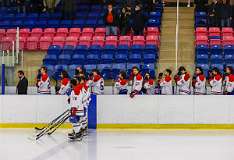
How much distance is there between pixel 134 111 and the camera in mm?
12883

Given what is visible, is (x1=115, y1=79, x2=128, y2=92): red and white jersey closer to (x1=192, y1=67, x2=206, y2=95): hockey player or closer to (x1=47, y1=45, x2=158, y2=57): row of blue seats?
(x1=192, y1=67, x2=206, y2=95): hockey player

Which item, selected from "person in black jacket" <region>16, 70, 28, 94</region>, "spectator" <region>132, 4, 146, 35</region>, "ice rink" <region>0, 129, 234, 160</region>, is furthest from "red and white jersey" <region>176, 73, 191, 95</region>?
"spectator" <region>132, 4, 146, 35</region>

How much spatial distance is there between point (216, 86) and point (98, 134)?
9.15 ft

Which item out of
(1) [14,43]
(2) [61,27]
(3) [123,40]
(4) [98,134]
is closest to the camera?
(4) [98,134]

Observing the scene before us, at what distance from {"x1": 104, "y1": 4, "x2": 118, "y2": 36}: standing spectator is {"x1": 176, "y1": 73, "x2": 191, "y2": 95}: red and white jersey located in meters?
4.05

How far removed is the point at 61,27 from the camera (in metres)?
18.0

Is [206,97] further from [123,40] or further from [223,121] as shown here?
[123,40]

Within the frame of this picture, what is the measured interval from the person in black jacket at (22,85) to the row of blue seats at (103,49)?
100 inches

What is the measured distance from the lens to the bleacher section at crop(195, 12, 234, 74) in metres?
14.9

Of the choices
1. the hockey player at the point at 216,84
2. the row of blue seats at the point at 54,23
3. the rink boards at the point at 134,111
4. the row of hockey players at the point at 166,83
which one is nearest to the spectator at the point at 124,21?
the row of blue seats at the point at 54,23

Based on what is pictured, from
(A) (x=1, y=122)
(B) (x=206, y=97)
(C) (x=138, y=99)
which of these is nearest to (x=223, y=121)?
(B) (x=206, y=97)

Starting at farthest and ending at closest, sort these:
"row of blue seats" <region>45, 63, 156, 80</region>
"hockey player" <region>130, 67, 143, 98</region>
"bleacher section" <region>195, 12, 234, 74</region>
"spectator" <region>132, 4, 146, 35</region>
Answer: "spectator" <region>132, 4, 146, 35</region>, "bleacher section" <region>195, 12, 234, 74</region>, "row of blue seats" <region>45, 63, 156, 80</region>, "hockey player" <region>130, 67, 143, 98</region>

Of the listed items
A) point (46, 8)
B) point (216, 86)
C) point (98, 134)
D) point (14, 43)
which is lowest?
point (98, 134)

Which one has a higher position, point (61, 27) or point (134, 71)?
point (61, 27)
